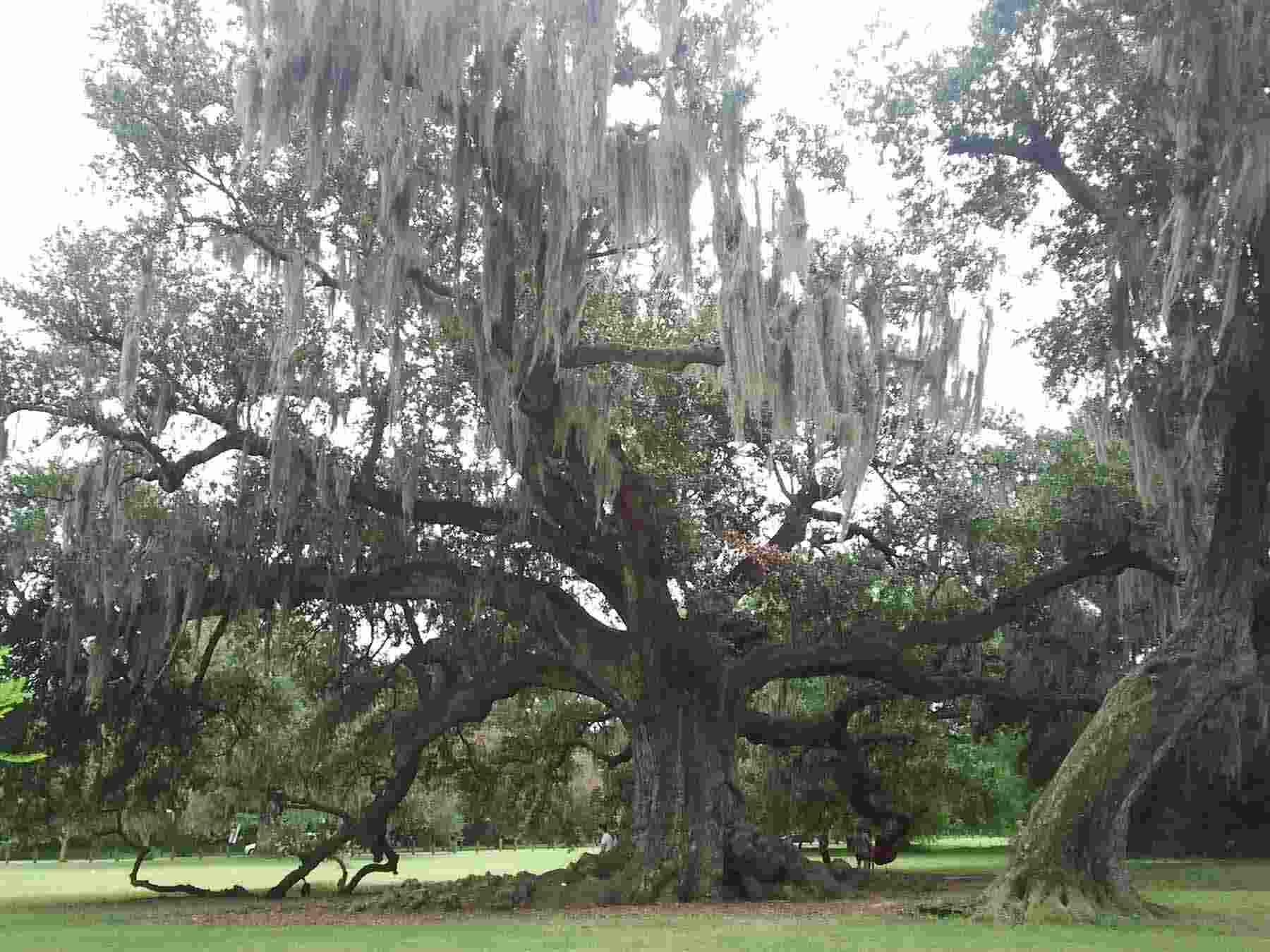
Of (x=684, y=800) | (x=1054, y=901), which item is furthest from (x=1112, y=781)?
(x=684, y=800)

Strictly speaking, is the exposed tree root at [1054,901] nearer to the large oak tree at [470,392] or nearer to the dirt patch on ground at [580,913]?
the dirt patch on ground at [580,913]

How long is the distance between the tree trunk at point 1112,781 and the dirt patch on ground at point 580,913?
1357 millimetres

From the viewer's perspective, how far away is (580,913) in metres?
11.9

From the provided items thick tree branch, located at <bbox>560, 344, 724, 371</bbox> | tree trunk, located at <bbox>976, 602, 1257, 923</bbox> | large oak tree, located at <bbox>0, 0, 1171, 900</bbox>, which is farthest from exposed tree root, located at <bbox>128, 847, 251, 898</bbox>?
tree trunk, located at <bbox>976, 602, 1257, 923</bbox>

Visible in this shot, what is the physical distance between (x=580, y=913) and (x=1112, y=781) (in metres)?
5.29

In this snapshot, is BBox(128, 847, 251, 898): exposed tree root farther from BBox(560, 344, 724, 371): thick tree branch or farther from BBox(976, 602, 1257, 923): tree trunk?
BBox(976, 602, 1257, 923): tree trunk

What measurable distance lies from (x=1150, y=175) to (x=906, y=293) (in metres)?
2.87

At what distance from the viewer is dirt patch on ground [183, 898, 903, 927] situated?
36.8 ft

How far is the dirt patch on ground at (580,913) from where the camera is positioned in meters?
11.2

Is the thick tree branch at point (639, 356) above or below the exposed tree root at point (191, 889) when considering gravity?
above

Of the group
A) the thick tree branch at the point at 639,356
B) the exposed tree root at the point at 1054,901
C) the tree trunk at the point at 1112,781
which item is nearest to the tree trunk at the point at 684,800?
the exposed tree root at the point at 1054,901

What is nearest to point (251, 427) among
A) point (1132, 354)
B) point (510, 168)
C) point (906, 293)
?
point (510, 168)

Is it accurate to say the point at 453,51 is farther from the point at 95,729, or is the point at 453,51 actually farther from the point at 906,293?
the point at 95,729

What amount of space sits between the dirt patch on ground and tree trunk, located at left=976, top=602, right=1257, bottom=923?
136 centimetres
